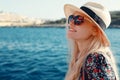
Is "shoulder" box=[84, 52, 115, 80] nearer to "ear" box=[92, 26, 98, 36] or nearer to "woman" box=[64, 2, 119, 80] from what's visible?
"woman" box=[64, 2, 119, 80]

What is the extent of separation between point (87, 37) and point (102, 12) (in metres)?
0.22

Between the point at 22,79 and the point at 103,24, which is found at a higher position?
the point at 103,24

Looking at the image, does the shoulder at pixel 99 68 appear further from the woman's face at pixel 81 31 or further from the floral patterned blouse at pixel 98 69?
the woman's face at pixel 81 31

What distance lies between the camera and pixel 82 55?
2465 millimetres

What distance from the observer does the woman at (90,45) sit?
2.24m

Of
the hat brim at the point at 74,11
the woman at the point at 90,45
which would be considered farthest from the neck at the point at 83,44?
the hat brim at the point at 74,11

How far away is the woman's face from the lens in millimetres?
2510

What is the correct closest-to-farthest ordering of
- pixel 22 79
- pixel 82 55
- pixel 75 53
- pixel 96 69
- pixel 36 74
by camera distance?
pixel 96 69 → pixel 82 55 → pixel 75 53 → pixel 22 79 → pixel 36 74

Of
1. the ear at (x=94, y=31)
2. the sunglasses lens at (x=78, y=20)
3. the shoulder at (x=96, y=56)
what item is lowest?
the shoulder at (x=96, y=56)

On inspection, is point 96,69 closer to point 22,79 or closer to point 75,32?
point 75,32

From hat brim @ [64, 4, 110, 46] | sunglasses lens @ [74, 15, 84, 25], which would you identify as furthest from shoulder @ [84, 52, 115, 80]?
sunglasses lens @ [74, 15, 84, 25]

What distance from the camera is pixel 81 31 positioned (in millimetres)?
2525

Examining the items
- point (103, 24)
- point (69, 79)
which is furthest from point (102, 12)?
point (69, 79)

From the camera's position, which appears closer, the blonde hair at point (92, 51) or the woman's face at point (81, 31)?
the blonde hair at point (92, 51)
